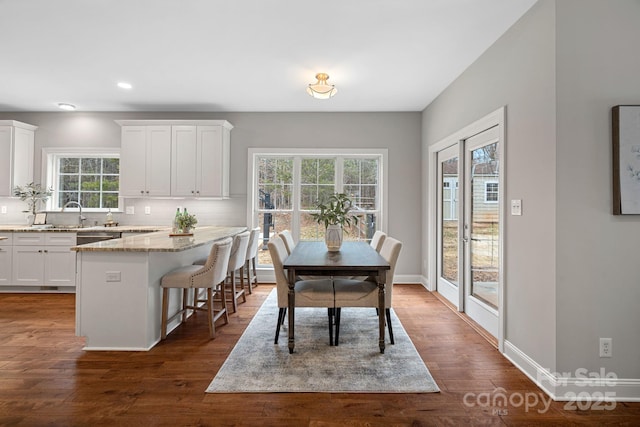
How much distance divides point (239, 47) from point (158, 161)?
2521 millimetres

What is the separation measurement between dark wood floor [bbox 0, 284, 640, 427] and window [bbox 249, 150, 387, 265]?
236 cm

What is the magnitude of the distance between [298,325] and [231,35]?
2799 mm

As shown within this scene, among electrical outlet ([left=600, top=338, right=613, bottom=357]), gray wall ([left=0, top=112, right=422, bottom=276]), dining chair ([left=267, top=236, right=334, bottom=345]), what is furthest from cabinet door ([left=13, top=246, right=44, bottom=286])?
electrical outlet ([left=600, top=338, right=613, bottom=357])

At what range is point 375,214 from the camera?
534 centimetres

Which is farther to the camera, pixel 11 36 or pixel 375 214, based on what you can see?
pixel 375 214

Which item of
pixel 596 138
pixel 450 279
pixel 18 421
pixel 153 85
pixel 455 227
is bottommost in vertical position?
pixel 18 421

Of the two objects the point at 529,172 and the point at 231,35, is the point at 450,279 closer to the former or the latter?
the point at 529,172

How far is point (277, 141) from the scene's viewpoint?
522 centimetres

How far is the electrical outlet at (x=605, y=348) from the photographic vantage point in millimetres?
2133

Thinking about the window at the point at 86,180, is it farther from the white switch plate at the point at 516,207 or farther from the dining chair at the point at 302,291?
the white switch plate at the point at 516,207

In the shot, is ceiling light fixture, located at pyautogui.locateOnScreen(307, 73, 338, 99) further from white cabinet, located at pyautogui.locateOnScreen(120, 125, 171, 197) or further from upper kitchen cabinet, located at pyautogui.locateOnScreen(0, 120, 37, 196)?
upper kitchen cabinet, located at pyautogui.locateOnScreen(0, 120, 37, 196)

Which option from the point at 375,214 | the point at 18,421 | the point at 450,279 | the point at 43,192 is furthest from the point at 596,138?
the point at 43,192

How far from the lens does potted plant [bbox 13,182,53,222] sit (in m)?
4.99

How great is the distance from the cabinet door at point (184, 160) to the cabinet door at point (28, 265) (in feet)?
6.35
